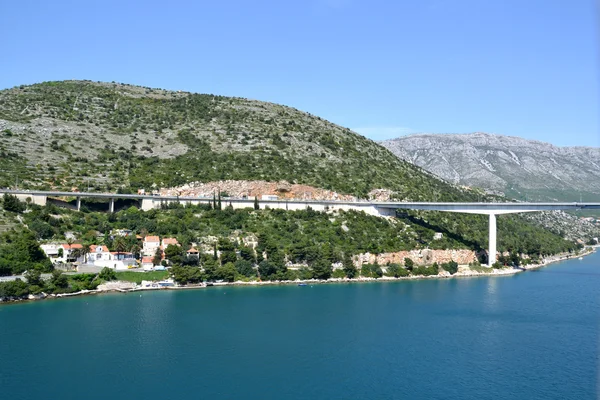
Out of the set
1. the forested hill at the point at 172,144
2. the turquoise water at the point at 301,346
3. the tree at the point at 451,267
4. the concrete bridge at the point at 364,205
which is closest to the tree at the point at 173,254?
the turquoise water at the point at 301,346

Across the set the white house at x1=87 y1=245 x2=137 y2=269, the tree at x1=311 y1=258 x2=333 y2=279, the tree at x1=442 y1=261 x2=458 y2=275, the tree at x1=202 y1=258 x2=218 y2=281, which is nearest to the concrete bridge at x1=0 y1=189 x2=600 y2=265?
the tree at x1=442 y1=261 x2=458 y2=275

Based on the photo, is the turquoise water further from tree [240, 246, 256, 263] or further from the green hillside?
the green hillside

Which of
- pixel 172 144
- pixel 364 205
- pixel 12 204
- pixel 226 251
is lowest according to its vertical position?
pixel 226 251

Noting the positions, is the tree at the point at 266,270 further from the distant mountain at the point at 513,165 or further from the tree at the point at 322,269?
the distant mountain at the point at 513,165

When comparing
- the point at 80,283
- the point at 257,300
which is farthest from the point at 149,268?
the point at 257,300

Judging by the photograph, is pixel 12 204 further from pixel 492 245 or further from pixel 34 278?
pixel 492 245

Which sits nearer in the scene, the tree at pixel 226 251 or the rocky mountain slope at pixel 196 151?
the tree at pixel 226 251

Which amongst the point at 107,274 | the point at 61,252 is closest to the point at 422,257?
the point at 107,274
